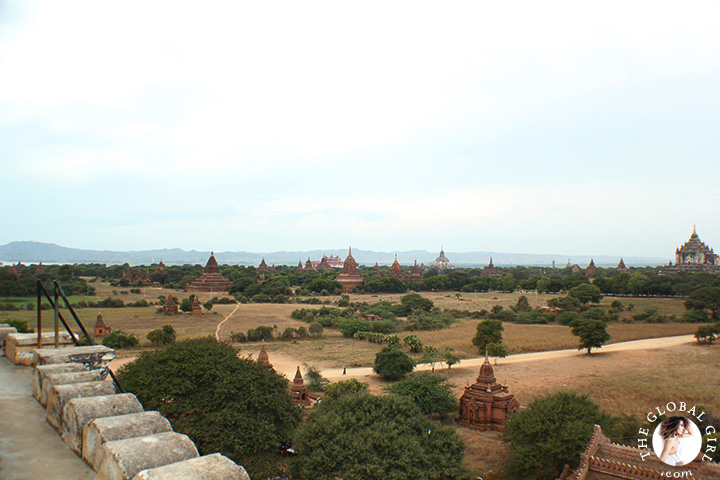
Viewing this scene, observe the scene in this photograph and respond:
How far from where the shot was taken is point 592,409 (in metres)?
14.0

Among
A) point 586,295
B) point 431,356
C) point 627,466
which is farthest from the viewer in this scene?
point 586,295

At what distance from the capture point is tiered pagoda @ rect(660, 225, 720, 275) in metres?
91.1

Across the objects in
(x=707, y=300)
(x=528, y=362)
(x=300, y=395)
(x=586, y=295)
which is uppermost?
(x=707, y=300)

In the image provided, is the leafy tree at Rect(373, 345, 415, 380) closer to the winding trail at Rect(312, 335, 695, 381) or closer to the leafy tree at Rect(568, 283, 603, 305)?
the winding trail at Rect(312, 335, 695, 381)

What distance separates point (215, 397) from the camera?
11.3 m

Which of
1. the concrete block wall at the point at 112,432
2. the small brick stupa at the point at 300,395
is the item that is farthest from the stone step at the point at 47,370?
the small brick stupa at the point at 300,395

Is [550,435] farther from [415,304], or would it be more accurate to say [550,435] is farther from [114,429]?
[415,304]

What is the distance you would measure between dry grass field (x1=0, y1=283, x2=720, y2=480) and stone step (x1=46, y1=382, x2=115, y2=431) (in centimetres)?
1200

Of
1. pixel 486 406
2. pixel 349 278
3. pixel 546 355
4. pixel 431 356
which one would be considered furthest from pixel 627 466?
pixel 349 278

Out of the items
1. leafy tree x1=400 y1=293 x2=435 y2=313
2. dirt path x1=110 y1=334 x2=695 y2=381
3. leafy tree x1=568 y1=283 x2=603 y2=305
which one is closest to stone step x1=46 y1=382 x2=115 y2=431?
dirt path x1=110 y1=334 x2=695 y2=381

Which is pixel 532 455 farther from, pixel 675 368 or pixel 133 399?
pixel 675 368

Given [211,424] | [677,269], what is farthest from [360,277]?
[211,424]

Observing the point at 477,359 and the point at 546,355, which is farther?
the point at 546,355

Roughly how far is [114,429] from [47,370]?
1.96 metres
